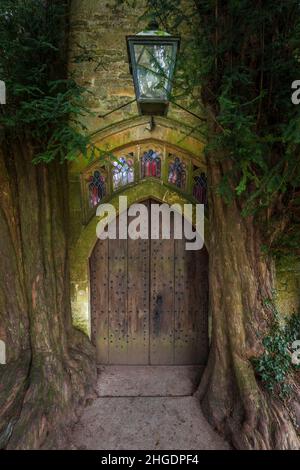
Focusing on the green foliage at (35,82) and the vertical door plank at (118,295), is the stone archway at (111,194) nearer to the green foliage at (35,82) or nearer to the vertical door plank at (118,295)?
the vertical door plank at (118,295)

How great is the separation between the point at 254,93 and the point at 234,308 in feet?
6.92

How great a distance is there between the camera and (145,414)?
3.03 metres

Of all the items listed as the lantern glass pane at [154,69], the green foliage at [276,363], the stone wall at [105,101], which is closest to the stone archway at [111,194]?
the stone wall at [105,101]

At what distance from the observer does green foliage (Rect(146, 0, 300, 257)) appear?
2393 mm

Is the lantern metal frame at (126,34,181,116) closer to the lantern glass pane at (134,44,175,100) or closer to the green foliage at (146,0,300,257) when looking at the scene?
the lantern glass pane at (134,44,175,100)

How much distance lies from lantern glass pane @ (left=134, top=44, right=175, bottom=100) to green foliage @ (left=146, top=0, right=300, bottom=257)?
452 millimetres

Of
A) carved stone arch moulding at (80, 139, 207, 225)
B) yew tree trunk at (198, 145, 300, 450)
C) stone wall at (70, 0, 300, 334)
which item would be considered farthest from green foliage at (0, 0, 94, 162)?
yew tree trunk at (198, 145, 300, 450)

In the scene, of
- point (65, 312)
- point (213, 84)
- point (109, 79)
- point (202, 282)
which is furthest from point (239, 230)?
point (109, 79)

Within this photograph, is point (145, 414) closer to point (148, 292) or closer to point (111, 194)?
point (148, 292)

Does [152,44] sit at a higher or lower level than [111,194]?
higher

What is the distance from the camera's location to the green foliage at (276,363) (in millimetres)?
2781

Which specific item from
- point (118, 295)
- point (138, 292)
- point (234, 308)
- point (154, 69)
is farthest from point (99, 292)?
point (154, 69)

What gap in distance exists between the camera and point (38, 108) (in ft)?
8.63
